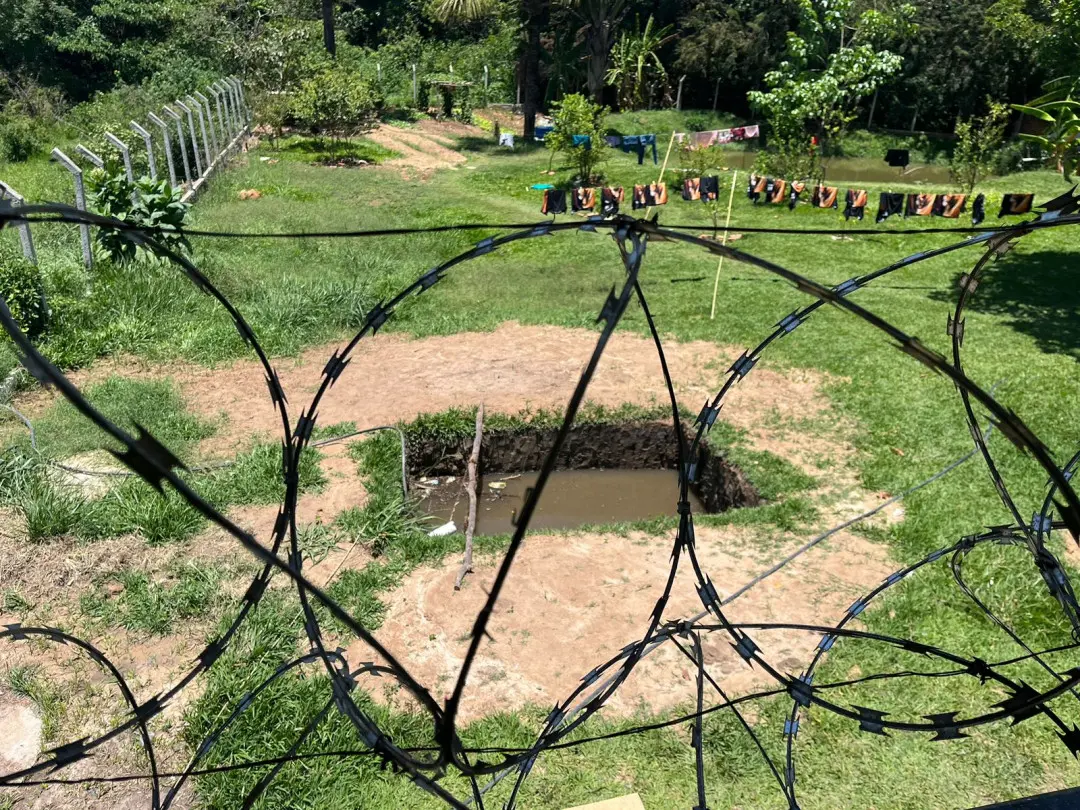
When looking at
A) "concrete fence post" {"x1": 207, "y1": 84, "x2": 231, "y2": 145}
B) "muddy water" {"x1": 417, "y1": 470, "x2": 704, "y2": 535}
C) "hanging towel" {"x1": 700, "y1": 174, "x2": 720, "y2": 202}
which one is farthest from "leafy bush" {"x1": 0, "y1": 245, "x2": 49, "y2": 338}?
"concrete fence post" {"x1": 207, "y1": 84, "x2": 231, "y2": 145}

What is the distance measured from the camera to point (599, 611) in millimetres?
5270

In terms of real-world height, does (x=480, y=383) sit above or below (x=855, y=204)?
below

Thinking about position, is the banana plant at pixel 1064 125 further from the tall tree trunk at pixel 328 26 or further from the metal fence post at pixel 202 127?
the tall tree trunk at pixel 328 26

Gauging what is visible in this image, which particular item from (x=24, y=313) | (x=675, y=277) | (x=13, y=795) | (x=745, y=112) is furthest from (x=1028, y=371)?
(x=745, y=112)

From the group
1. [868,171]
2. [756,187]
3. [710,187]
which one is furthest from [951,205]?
[868,171]

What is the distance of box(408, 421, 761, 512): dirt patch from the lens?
745 cm

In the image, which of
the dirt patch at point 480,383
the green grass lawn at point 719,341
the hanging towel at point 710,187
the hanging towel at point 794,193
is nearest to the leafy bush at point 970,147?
the green grass lawn at point 719,341

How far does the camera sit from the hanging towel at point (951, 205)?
13.6 meters

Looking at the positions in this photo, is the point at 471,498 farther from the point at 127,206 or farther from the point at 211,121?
the point at 211,121

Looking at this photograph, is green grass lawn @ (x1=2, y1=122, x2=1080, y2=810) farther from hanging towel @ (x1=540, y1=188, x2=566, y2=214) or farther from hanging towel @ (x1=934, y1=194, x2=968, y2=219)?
hanging towel @ (x1=540, y1=188, x2=566, y2=214)

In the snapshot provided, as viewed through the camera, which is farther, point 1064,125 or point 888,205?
point 888,205

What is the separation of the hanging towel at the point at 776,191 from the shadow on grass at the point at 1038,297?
428 centimetres

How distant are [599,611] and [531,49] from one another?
17972 mm

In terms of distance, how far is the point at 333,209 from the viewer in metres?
14.8
